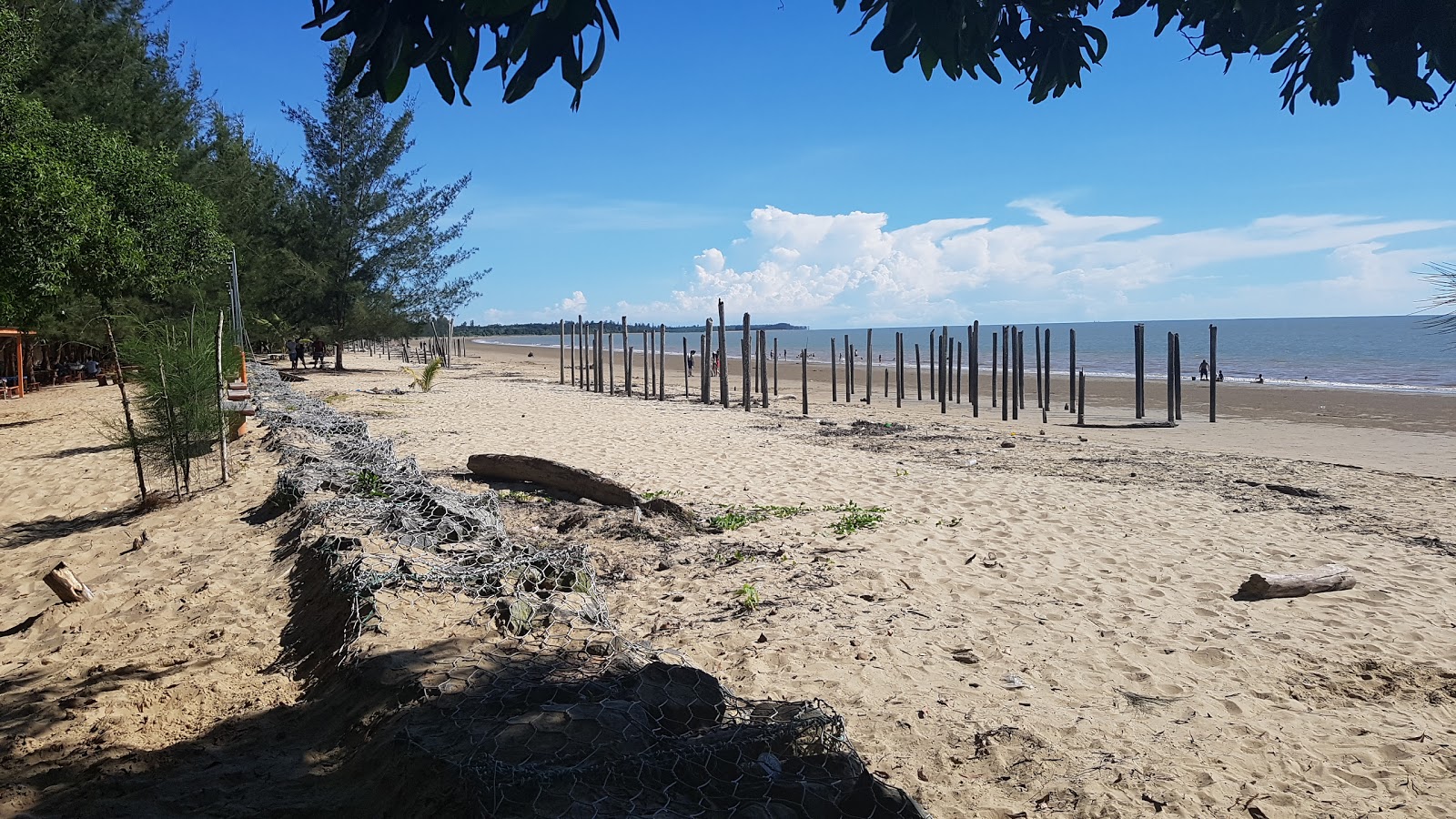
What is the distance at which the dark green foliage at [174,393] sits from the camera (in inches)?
250

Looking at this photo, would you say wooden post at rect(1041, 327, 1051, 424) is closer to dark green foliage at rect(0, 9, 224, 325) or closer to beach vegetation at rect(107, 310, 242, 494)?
beach vegetation at rect(107, 310, 242, 494)

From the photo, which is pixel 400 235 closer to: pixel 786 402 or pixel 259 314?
pixel 259 314

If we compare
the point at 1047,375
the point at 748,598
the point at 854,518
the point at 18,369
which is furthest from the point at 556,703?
the point at 18,369

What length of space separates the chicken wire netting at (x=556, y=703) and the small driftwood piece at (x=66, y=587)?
1.13 meters

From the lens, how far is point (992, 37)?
217cm

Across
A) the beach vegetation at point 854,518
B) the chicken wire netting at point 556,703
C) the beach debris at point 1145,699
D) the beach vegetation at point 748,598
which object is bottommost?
the beach debris at point 1145,699

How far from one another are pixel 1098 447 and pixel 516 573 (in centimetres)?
961

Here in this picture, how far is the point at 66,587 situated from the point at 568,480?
3489 mm

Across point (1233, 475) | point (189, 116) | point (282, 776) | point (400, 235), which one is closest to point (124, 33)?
point (189, 116)

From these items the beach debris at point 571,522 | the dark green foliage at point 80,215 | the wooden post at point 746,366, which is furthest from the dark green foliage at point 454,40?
the wooden post at point 746,366

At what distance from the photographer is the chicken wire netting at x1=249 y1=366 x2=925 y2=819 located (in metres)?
2.18

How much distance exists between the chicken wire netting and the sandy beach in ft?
1.10

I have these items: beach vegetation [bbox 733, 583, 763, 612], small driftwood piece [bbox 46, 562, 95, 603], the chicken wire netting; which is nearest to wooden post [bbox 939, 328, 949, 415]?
beach vegetation [bbox 733, 583, 763, 612]

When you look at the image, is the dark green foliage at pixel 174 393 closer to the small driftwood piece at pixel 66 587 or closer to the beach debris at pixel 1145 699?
the small driftwood piece at pixel 66 587
